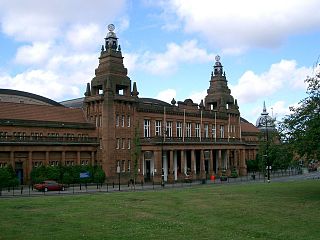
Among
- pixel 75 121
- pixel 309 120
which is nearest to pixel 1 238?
pixel 309 120

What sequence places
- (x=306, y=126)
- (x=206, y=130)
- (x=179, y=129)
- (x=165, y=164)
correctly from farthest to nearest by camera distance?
1. (x=206, y=130)
2. (x=179, y=129)
3. (x=165, y=164)
4. (x=306, y=126)

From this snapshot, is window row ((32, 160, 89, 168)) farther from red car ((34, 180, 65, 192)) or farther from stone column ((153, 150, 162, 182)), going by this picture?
stone column ((153, 150, 162, 182))

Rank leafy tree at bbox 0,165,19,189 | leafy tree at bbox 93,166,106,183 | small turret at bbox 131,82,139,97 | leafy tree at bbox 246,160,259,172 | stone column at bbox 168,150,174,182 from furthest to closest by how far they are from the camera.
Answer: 1. leafy tree at bbox 246,160,259,172
2. stone column at bbox 168,150,174,182
3. small turret at bbox 131,82,139,97
4. leafy tree at bbox 93,166,106,183
5. leafy tree at bbox 0,165,19,189

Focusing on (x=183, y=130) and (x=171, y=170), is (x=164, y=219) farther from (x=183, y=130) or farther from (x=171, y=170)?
(x=183, y=130)

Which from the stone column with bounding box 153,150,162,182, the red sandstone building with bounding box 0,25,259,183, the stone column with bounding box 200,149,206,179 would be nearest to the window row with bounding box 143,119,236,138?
the red sandstone building with bounding box 0,25,259,183

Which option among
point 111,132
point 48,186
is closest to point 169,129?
point 111,132

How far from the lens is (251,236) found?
2281 cm

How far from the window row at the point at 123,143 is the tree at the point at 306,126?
37.5m

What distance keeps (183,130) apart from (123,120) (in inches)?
653

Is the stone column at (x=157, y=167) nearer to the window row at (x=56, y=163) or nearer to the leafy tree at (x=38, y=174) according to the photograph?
the window row at (x=56, y=163)

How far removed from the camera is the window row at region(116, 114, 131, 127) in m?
76.2

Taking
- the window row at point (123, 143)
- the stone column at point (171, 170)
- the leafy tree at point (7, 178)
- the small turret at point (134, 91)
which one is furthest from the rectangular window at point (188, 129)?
the leafy tree at point (7, 178)

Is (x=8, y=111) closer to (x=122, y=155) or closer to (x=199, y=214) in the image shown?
(x=122, y=155)

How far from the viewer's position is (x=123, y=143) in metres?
77.3
